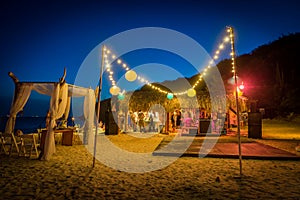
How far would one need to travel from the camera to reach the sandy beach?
2.98 metres

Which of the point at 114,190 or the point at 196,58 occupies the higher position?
the point at 196,58

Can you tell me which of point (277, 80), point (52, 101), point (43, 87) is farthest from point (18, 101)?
point (277, 80)

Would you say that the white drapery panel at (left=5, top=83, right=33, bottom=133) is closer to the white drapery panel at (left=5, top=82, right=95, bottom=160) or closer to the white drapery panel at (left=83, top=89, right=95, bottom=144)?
the white drapery panel at (left=5, top=82, right=95, bottom=160)

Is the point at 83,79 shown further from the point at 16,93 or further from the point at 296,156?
the point at 296,156

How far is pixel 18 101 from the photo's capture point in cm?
671

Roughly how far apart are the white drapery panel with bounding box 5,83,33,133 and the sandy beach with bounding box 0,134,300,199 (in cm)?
207

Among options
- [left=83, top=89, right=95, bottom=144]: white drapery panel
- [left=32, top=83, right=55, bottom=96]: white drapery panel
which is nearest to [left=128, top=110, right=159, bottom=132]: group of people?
[left=83, top=89, right=95, bottom=144]: white drapery panel

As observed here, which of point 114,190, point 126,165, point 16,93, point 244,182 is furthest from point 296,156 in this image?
point 16,93

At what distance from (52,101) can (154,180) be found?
389 centimetres

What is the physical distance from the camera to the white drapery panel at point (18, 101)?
6676mm

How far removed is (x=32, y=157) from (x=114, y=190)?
350 cm

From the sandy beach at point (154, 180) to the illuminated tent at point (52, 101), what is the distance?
80 cm

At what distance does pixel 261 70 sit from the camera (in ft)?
101

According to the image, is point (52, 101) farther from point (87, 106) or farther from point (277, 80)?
point (277, 80)
